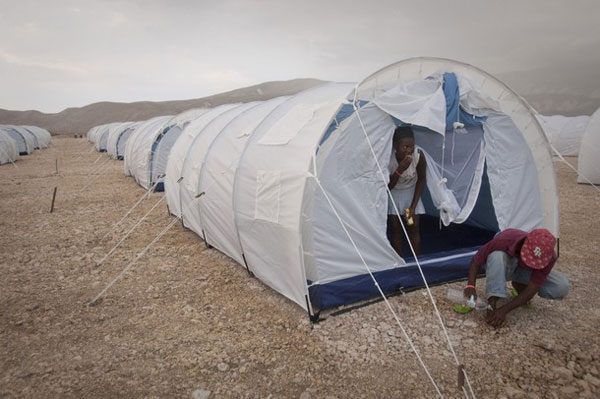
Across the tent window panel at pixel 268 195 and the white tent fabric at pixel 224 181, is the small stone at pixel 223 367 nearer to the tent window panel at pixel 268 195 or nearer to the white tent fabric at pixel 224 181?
the tent window panel at pixel 268 195

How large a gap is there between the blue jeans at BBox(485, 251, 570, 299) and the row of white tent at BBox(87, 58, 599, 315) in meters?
1.13

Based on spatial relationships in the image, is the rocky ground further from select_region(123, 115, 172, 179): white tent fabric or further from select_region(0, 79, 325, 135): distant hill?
select_region(0, 79, 325, 135): distant hill

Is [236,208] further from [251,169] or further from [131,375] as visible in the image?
[131,375]

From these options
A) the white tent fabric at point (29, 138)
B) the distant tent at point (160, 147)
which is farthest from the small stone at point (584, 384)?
the white tent fabric at point (29, 138)

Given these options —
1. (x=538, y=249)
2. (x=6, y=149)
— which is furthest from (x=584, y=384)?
(x=6, y=149)

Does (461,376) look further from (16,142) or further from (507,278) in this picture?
(16,142)

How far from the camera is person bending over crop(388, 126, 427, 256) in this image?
547cm

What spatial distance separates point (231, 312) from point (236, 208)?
1656 millimetres

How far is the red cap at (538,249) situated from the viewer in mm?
3953

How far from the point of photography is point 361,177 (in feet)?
16.7

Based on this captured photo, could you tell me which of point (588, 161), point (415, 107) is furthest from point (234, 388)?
point (588, 161)

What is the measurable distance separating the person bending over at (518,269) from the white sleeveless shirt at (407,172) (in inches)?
60.9

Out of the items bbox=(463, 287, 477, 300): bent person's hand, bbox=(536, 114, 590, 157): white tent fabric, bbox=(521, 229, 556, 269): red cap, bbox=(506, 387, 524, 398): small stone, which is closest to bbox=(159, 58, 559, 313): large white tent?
bbox=(463, 287, 477, 300): bent person's hand

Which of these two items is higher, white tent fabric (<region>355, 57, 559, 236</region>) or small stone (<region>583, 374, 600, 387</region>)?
white tent fabric (<region>355, 57, 559, 236</region>)
